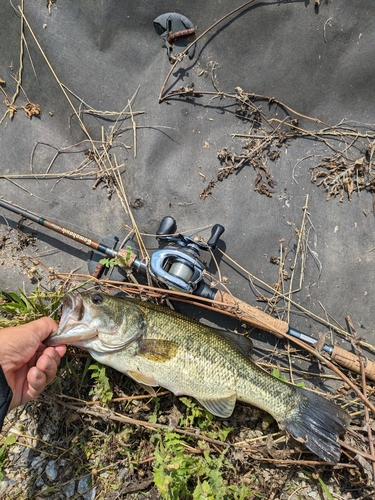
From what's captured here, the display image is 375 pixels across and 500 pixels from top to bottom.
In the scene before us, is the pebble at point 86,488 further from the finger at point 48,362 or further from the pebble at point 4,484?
the finger at point 48,362

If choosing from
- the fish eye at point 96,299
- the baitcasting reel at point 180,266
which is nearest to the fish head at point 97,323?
the fish eye at point 96,299

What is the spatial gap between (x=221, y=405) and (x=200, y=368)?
369 mm

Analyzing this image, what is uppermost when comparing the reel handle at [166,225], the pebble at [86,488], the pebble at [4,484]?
the reel handle at [166,225]

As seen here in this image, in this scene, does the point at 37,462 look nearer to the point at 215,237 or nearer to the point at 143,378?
the point at 143,378

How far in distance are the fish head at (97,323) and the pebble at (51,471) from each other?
1386mm

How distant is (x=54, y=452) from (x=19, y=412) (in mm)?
510

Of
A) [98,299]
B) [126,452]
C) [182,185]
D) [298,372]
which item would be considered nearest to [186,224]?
[182,185]

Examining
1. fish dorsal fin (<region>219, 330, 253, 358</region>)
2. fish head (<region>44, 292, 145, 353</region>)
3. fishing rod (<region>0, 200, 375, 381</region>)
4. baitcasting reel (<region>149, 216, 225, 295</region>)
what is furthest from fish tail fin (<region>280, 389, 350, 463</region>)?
fish head (<region>44, 292, 145, 353</region>)

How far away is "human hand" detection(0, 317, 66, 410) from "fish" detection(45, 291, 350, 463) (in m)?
0.13

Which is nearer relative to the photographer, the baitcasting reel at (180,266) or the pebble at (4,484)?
the baitcasting reel at (180,266)

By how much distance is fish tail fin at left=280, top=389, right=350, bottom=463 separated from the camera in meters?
3.09

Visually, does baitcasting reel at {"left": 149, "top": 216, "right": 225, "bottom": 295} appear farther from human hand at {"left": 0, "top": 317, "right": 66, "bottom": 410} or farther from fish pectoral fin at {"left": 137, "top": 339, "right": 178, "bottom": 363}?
human hand at {"left": 0, "top": 317, "right": 66, "bottom": 410}

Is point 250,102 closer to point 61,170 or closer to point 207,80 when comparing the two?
point 207,80

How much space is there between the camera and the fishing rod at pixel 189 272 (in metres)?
3.18
